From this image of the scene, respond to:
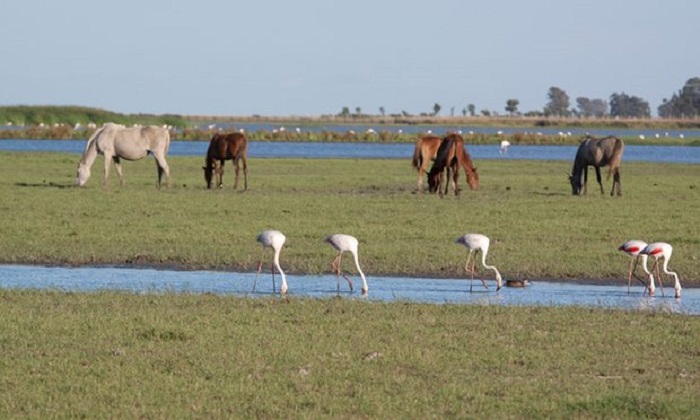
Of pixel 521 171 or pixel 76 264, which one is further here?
pixel 521 171

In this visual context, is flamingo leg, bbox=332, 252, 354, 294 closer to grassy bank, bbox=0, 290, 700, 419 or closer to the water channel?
the water channel

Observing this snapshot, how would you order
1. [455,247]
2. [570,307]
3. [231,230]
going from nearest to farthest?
[570,307]
[455,247]
[231,230]

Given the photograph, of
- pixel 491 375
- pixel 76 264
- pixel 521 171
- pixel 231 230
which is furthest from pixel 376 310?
pixel 521 171

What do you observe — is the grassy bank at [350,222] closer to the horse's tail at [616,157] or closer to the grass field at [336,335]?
the grass field at [336,335]

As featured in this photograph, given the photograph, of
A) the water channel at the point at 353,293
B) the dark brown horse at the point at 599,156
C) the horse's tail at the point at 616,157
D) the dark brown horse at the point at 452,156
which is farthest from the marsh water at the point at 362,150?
the water channel at the point at 353,293

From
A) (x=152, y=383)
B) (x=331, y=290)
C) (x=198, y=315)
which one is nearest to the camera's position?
(x=152, y=383)

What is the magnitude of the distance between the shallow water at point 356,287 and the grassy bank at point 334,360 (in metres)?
1.19

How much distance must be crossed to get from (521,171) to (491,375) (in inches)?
1232

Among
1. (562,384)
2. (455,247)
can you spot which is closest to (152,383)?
(562,384)

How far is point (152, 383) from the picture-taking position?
873 centimetres

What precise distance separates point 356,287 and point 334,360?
505 cm

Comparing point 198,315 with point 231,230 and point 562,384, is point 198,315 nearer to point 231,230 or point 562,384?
point 562,384

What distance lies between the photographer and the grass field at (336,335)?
830 cm

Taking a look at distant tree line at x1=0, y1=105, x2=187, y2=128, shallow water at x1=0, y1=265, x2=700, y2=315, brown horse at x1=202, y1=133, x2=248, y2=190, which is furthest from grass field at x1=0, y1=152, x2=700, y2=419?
distant tree line at x1=0, y1=105, x2=187, y2=128
